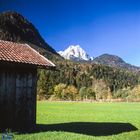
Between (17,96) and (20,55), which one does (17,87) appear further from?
(20,55)

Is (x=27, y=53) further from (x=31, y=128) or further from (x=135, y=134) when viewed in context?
(x=135, y=134)

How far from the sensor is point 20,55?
76.3 feet

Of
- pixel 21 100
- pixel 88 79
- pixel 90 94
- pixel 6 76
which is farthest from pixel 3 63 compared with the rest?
pixel 88 79

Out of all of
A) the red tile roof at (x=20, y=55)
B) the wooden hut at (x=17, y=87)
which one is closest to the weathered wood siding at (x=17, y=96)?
the wooden hut at (x=17, y=87)

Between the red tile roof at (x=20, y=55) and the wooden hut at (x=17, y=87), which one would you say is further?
the red tile roof at (x=20, y=55)

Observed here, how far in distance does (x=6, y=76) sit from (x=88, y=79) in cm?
17892

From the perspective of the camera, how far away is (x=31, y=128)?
898 inches

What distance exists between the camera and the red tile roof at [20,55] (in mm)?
21878

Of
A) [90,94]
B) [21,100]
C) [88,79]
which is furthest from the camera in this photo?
[88,79]

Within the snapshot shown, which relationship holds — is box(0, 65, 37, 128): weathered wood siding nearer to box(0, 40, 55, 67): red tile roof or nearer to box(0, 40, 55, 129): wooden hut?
box(0, 40, 55, 129): wooden hut

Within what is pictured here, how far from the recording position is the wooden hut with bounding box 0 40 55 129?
2147 cm

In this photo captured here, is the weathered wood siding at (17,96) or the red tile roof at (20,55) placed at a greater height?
the red tile roof at (20,55)

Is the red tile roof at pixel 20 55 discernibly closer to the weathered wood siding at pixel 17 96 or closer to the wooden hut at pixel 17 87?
the wooden hut at pixel 17 87

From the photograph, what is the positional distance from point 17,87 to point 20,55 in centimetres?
236
